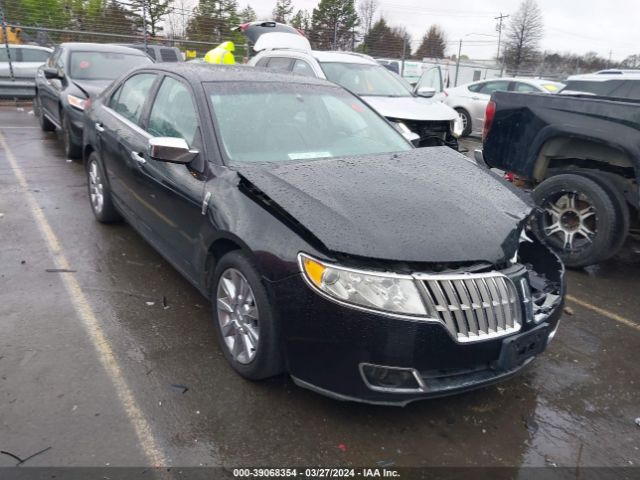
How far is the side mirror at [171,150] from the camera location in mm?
3162

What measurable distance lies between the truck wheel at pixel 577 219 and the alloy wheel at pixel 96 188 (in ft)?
13.7

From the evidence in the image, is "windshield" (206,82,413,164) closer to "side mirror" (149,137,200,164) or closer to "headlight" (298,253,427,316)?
"side mirror" (149,137,200,164)

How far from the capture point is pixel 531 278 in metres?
3.13

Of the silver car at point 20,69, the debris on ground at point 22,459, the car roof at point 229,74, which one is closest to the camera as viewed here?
the debris on ground at point 22,459

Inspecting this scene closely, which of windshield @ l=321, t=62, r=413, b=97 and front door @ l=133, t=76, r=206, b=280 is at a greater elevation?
windshield @ l=321, t=62, r=413, b=97

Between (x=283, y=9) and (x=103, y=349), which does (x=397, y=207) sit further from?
(x=283, y=9)

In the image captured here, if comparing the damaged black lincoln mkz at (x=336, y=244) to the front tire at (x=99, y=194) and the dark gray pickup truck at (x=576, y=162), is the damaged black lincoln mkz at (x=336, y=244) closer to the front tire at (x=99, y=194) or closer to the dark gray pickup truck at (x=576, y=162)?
the front tire at (x=99, y=194)

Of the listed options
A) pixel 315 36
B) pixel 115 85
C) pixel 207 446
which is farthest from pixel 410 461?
pixel 315 36

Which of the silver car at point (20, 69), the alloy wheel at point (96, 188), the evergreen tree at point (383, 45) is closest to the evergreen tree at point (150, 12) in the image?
the silver car at point (20, 69)

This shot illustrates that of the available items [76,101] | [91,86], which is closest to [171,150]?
[76,101]

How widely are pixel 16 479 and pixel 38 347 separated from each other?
1.10 m

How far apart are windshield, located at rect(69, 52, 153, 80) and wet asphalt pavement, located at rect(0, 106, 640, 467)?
16.1ft

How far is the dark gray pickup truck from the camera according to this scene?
4.53 metres

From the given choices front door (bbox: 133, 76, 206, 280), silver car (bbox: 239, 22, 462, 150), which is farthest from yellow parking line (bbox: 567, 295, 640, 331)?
silver car (bbox: 239, 22, 462, 150)
